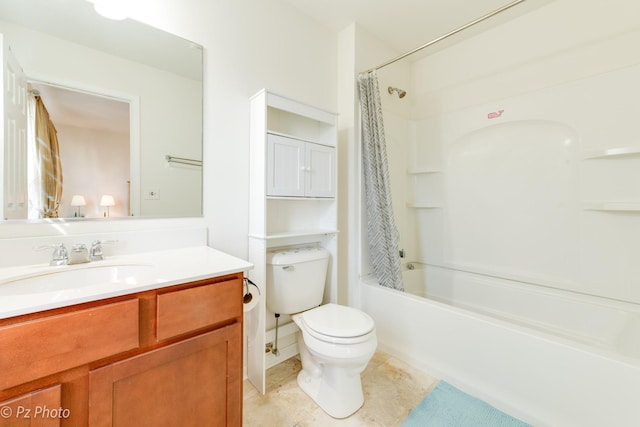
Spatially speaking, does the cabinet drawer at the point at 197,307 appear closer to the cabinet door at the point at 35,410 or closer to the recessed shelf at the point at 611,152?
the cabinet door at the point at 35,410

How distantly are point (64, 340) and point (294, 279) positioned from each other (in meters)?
1.10

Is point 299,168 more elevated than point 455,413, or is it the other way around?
point 299,168

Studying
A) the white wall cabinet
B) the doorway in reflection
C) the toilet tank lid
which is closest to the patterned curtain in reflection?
the doorway in reflection

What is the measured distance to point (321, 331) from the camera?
1.33 metres

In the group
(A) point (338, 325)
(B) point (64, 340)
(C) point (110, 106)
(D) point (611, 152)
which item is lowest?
(A) point (338, 325)

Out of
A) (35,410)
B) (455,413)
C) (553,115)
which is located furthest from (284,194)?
(553,115)

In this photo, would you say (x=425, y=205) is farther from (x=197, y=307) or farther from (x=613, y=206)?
(x=197, y=307)

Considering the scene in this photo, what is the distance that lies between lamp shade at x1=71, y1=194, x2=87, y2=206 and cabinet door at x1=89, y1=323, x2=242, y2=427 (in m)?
0.76

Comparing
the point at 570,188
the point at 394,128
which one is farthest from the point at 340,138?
the point at 570,188

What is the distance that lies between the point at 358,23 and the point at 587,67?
1.58 meters

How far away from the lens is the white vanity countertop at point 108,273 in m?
0.69

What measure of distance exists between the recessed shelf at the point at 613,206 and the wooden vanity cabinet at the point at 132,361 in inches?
86.3

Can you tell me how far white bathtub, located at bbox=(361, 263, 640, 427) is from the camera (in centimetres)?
113

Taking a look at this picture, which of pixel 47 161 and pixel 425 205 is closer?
pixel 47 161
